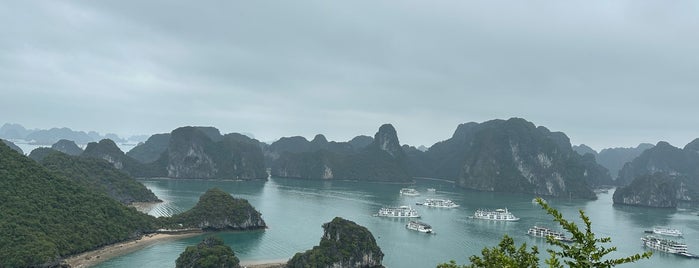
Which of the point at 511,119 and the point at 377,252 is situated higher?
the point at 511,119

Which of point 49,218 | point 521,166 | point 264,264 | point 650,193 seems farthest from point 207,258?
point 521,166

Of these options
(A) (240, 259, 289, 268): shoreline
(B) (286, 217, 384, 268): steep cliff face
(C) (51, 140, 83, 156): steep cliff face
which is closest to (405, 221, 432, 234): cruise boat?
(B) (286, 217, 384, 268): steep cliff face

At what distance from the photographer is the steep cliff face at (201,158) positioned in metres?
170

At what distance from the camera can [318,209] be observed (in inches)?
3967

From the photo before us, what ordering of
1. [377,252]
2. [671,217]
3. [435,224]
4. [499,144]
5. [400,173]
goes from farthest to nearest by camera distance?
[400,173] < [499,144] < [671,217] < [435,224] < [377,252]

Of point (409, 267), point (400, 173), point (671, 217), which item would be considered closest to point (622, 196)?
point (671, 217)

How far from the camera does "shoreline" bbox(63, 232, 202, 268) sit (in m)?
51.4

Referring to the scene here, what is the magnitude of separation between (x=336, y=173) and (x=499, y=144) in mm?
63905

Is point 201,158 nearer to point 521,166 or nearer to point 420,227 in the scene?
point 420,227

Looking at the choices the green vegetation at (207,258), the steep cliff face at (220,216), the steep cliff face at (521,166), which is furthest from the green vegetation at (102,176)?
the steep cliff face at (521,166)

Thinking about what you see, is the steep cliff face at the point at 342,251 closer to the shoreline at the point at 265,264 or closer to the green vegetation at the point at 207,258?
the shoreline at the point at 265,264

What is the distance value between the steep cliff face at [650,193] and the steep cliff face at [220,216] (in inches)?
4505

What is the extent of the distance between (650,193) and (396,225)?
3763 inches

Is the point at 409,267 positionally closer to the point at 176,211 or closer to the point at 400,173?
the point at 176,211
